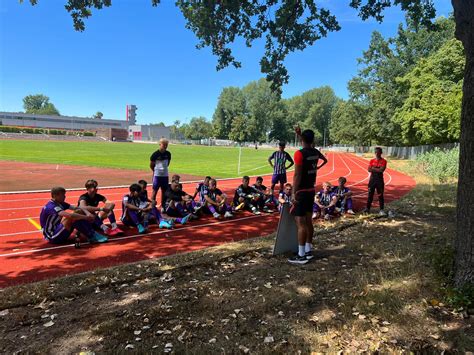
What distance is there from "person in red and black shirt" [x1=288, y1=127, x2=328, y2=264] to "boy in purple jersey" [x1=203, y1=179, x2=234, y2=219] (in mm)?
4081

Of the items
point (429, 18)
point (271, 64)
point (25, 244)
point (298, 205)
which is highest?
point (429, 18)

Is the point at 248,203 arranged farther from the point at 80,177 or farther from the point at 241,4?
the point at 80,177

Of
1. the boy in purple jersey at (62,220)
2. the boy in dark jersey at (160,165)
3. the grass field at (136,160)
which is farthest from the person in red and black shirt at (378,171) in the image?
the grass field at (136,160)

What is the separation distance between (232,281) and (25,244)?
15.4 ft

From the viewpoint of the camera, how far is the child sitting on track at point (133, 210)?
7.80 meters

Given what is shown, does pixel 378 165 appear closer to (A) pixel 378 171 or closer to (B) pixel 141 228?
(A) pixel 378 171

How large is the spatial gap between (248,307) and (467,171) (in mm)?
3007

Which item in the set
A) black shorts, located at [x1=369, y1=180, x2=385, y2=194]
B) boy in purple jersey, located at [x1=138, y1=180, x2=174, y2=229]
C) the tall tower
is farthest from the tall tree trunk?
the tall tower

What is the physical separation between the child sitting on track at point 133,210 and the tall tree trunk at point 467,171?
19.9 ft

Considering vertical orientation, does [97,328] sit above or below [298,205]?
below

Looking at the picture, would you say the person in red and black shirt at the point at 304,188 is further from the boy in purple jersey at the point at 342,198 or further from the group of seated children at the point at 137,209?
the boy in purple jersey at the point at 342,198

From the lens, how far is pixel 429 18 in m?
9.70

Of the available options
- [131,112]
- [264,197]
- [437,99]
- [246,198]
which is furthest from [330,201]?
[131,112]

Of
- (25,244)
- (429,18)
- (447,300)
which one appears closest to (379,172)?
(429,18)
